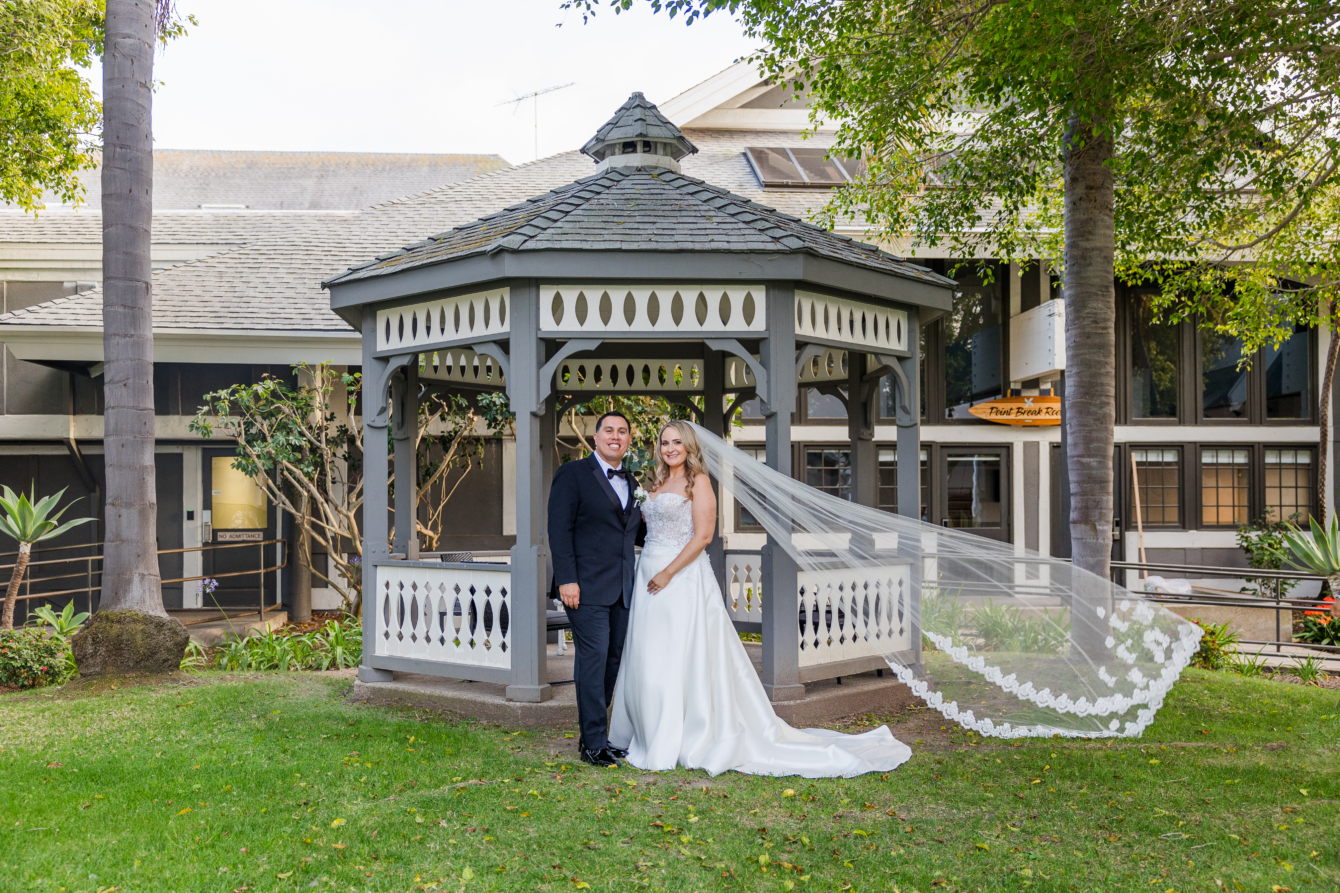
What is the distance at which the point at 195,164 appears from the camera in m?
30.5

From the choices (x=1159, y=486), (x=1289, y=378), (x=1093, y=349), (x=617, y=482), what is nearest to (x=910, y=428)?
(x=1093, y=349)

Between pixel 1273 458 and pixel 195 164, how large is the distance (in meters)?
30.0

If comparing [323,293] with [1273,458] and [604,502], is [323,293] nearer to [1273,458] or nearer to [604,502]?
[604,502]

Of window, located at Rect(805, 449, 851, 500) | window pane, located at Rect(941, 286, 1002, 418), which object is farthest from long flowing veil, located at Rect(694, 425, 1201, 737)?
window pane, located at Rect(941, 286, 1002, 418)

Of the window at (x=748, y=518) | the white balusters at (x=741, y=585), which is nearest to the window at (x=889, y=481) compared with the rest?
the window at (x=748, y=518)

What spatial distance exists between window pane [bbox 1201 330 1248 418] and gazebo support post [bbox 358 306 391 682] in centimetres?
1283

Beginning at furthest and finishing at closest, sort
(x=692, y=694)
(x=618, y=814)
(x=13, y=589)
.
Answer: (x=13, y=589)
(x=692, y=694)
(x=618, y=814)

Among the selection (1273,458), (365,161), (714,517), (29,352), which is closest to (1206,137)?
(714,517)

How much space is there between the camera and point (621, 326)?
6746mm

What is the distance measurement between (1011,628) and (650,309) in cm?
314

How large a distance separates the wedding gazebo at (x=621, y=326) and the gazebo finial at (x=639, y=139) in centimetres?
2

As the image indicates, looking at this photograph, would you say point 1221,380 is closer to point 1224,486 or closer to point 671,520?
point 1224,486

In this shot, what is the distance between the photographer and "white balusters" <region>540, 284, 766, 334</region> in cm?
673

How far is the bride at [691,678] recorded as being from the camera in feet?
18.4
